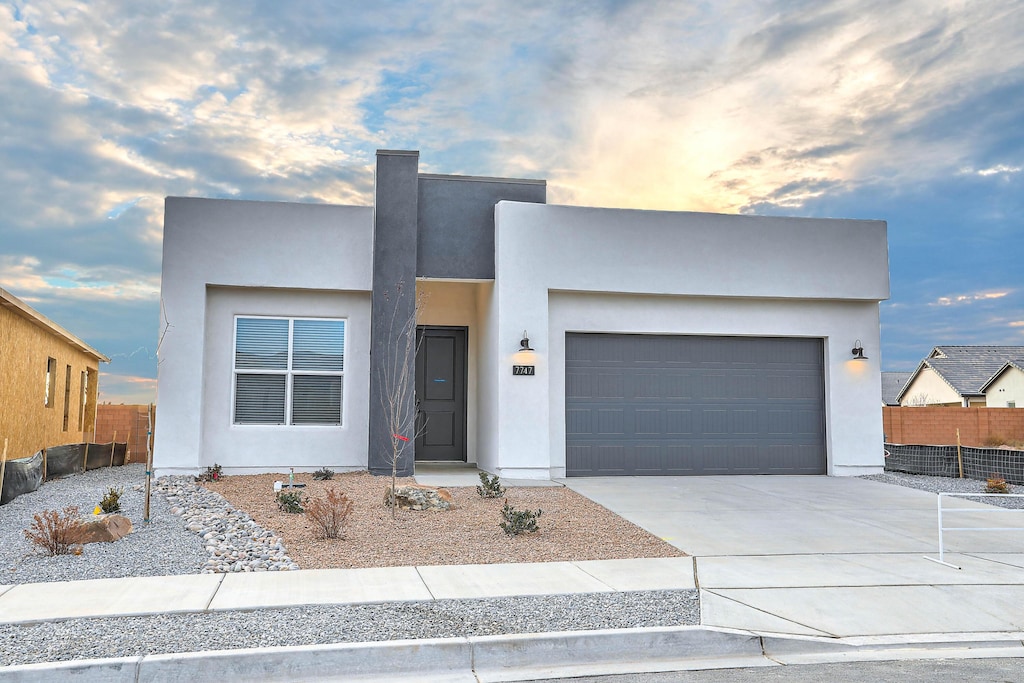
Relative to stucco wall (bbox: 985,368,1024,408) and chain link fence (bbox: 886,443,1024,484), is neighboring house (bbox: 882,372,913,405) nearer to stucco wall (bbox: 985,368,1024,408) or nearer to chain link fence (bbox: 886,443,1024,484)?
stucco wall (bbox: 985,368,1024,408)

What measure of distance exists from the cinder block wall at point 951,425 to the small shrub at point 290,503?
71.0 feet

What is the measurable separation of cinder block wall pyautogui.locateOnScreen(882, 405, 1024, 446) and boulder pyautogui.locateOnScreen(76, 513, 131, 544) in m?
23.8

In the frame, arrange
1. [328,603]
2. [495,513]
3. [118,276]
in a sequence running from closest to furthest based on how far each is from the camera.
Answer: [328,603]
[495,513]
[118,276]

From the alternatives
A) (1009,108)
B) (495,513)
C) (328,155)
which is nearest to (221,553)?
(495,513)

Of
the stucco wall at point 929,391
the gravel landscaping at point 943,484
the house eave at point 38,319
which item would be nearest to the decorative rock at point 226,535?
the house eave at point 38,319

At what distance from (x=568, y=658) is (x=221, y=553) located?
12.6 ft

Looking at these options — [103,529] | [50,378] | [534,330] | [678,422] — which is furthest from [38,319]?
[678,422]

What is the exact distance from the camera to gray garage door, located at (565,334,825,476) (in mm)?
13625

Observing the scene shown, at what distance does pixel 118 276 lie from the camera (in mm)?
18594

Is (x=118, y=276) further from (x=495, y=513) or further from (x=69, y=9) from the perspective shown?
(x=495, y=513)

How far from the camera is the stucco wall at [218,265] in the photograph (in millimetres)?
12734

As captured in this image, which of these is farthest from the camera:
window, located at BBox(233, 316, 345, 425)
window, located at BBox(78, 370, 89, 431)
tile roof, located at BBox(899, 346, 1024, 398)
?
tile roof, located at BBox(899, 346, 1024, 398)

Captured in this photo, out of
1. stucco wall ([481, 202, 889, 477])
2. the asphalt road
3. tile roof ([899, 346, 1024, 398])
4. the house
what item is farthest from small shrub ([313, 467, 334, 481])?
tile roof ([899, 346, 1024, 398])

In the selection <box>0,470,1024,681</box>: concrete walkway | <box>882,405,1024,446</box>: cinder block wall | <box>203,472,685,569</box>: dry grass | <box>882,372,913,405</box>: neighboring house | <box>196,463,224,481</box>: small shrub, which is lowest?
<box>0,470,1024,681</box>: concrete walkway
